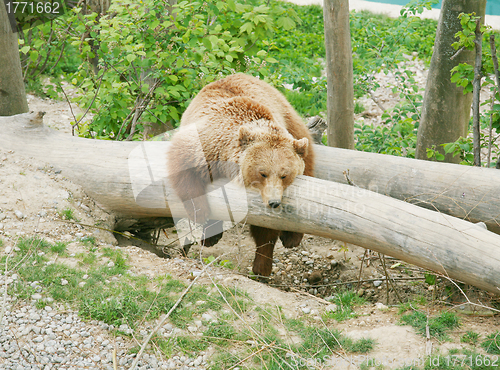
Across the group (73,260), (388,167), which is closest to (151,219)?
(73,260)

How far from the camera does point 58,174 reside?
460 cm

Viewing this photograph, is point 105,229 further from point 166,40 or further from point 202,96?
point 166,40

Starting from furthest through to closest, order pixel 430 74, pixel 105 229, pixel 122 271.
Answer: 1. pixel 430 74
2. pixel 105 229
3. pixel 122 271

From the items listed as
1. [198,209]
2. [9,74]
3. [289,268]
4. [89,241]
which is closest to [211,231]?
[198,209]

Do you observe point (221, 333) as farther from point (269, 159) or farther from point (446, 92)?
point (446, 92)

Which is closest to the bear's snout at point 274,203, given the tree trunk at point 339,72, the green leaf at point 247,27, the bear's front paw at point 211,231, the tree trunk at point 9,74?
the bear's front paw at point 211,231

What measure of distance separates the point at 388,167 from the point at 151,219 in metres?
2.64

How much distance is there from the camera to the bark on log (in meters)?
3.22

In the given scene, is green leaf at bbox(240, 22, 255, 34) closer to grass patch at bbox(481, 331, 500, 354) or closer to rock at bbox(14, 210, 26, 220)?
rock at bbox(14, 210, 26, 220)

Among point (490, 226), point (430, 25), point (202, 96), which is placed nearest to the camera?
point (490, 226)

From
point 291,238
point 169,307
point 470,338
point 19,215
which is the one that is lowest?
point 470,338

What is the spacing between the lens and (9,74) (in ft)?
17.0

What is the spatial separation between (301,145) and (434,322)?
6.12 ft

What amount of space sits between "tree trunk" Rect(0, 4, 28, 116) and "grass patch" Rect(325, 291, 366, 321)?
4.36 m
